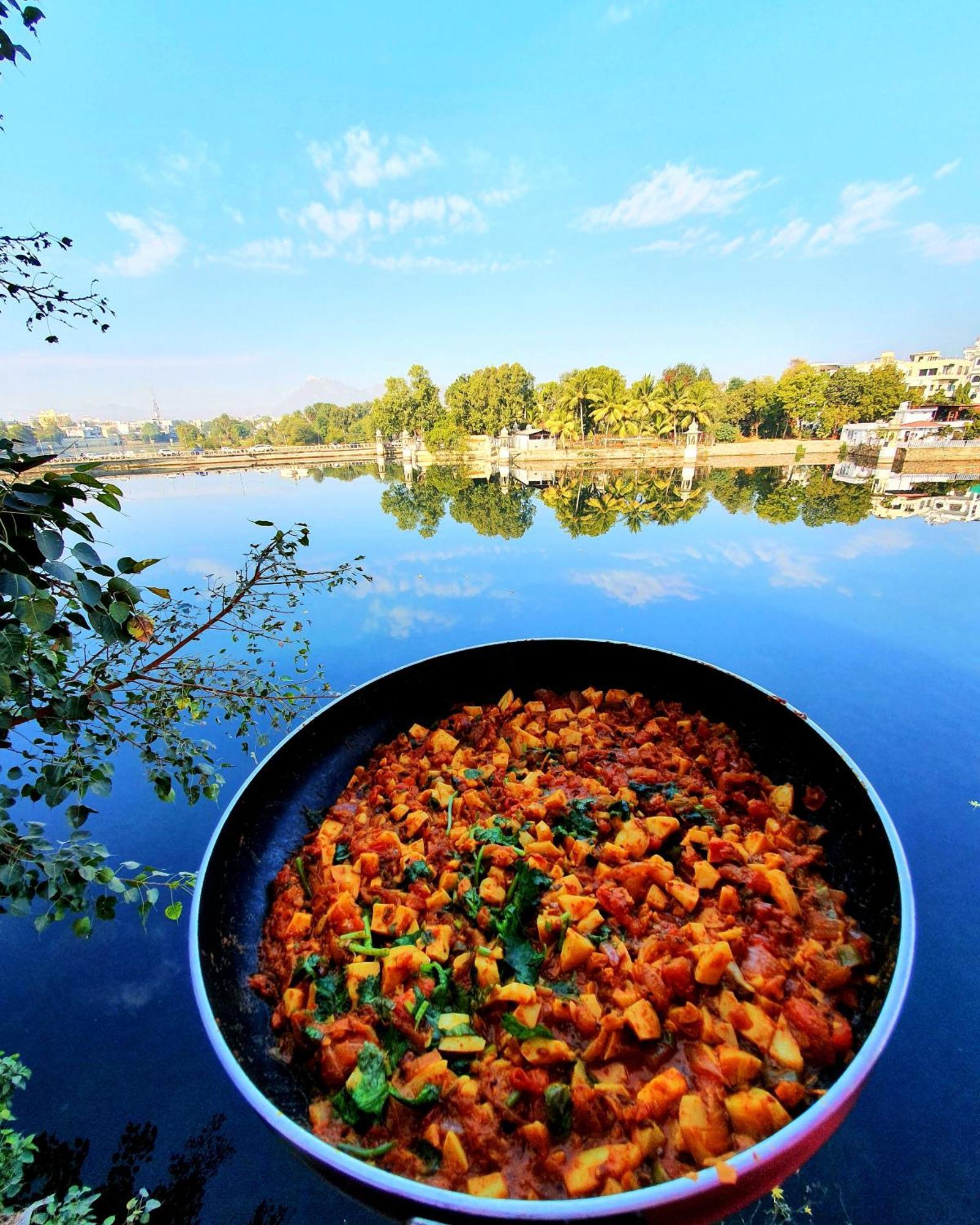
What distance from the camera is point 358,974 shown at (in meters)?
1.34

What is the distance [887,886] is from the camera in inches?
51.6

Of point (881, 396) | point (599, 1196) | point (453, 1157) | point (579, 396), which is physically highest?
point (579, 396)

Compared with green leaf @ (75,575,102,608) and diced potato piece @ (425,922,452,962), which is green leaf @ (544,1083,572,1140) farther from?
green leaf @ (75,575,102,608)

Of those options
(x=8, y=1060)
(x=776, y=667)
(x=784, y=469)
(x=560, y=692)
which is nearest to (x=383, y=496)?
(x=776, y=667)

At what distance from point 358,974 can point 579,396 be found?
3301 centimetres

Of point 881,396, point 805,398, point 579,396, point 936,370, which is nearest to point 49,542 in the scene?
point 579,396

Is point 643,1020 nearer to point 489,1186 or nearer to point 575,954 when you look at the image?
point 575,954

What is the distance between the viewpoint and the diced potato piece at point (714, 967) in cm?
127

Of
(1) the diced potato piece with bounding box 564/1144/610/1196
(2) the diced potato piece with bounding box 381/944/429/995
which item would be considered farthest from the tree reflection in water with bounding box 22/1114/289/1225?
(1) the diced potato piece with bounding box 564/1144/610/1196

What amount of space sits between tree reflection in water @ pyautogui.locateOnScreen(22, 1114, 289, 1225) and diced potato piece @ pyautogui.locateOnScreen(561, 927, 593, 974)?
1297mm

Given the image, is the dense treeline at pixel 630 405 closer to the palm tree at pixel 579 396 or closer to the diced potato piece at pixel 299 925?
the palm tree at pixel 579 396

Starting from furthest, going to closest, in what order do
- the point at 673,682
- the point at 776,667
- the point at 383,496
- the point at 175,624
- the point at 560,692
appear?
the point at 383,496
the point at 776,667
the point at 560,692
the point at 673,682
the point at 175,624

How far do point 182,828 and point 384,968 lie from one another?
7.53 ft

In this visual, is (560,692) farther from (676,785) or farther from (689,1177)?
(689,1177)
